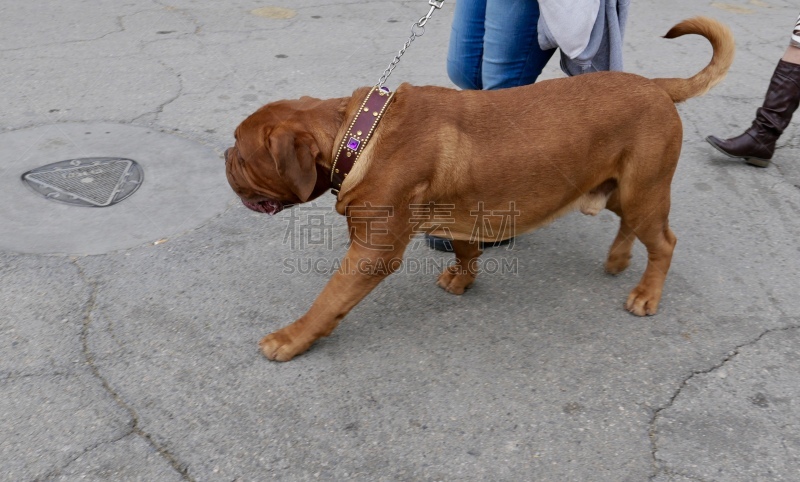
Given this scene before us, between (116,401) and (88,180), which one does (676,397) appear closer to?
(116,401)

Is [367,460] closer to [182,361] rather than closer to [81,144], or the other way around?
[182,361]

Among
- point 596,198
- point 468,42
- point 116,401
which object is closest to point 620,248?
point 596,198

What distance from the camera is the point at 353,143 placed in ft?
8.79

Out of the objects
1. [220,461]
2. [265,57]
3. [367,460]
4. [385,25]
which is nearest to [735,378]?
[367,460]

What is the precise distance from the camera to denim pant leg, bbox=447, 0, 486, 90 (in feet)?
11.5

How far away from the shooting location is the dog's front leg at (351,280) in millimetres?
2758

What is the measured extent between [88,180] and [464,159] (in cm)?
240

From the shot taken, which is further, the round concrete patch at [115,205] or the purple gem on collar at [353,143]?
the round concrete patch at [115,205]

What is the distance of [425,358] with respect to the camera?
119 inches

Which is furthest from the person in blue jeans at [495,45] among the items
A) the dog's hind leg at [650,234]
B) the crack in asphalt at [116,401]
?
the crack in asphalt at [116,401]

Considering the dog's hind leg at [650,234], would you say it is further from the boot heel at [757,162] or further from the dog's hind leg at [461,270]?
the boot heel at [757,162]

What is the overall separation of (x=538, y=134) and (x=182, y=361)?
1.71 metres

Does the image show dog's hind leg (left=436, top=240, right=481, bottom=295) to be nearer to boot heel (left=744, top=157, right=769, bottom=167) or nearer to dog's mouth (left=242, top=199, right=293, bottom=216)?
dog's mouth (left=242, top=199, right=293, bottom=216)

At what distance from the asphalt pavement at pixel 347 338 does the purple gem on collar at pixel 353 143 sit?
28 centimetres
